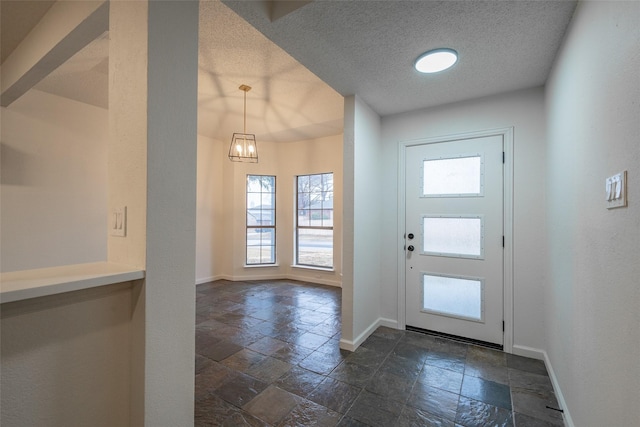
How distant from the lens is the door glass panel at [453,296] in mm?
2727

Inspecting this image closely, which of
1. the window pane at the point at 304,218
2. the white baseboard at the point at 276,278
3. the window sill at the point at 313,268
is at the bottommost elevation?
the white baseboard at the point at 276,278

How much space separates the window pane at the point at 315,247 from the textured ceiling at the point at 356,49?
8.62ft

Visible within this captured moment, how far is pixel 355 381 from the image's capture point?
2104 mm

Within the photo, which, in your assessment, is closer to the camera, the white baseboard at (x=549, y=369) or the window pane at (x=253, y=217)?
the white baseboard at (x=549, y=369)

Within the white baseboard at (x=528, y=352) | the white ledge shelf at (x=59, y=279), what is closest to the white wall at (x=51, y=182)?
the white ledge shelf at (x=59, y=279)

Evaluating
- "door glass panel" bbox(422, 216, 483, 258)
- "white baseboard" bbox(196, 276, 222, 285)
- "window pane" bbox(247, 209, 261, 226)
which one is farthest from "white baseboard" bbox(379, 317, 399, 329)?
"white baseboard" bbox(196, 276, 222, 285)

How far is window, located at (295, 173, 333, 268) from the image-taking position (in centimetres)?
520

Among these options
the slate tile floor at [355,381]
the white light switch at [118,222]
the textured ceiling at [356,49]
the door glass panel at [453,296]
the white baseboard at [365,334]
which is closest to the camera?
the white light switch at [118,222]

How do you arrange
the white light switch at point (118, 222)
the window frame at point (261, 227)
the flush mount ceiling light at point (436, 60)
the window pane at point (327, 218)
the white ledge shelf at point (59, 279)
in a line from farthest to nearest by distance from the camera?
the window frame at point (261, 227) < the window pane at point (327, 218) < the flush mount ceiling light at point (436, 60) < the white light switch at point (118, 222) < the white ledge shelf at point (59, 279)

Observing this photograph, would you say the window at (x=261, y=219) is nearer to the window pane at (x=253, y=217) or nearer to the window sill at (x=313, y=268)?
the window pane at (x=253, y=217)

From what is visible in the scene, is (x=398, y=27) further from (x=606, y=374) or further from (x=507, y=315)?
(x=507, y=315)

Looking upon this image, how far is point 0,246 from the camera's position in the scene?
2.85 meters

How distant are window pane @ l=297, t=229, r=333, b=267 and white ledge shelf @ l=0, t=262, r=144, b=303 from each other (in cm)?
419

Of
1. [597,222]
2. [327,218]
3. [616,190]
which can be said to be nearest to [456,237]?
[597,222]
